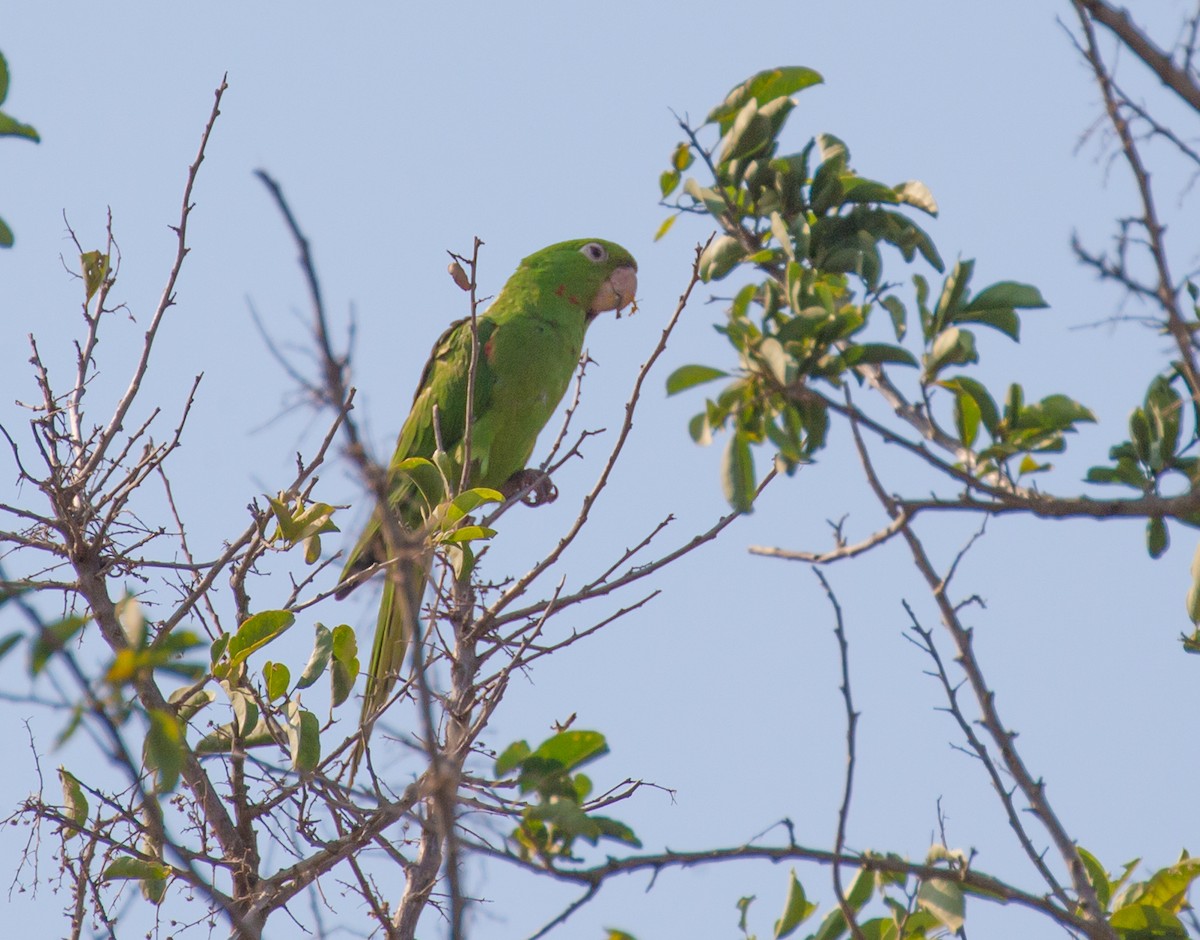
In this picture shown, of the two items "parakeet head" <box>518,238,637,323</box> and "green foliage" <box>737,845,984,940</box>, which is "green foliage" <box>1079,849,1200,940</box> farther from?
"parakeet head" <box>518,238,637,323</box>

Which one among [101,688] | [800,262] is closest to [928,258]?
[800,262]

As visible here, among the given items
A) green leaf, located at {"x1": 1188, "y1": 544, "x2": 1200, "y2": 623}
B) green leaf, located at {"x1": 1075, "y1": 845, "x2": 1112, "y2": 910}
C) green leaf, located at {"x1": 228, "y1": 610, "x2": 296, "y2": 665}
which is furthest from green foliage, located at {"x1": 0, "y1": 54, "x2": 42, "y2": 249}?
green leaf, located at {"x1": 1075, "y1": 845, "x2": 1112, "y2": 910}

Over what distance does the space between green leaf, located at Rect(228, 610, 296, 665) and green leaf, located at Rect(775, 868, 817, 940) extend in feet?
4.34

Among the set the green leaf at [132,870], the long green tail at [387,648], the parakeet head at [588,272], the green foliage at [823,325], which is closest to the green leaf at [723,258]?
the green foliage at [823,325]

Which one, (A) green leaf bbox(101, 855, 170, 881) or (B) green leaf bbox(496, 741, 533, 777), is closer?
(B) green leaf bbox(496, 741, 533, 777)

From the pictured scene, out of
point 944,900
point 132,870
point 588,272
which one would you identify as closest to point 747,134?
point 944,900

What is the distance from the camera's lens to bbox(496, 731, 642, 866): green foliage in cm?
188

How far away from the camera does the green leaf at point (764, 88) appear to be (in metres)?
2.17

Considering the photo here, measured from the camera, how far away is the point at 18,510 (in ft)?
11.3

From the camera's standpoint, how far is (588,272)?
586 centimetres

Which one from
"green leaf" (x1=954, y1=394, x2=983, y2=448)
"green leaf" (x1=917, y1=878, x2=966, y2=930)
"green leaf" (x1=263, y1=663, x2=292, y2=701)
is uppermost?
"green leaf" (x1=263, y1=663, x2=292, y2=701)

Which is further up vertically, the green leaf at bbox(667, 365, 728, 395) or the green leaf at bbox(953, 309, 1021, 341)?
the green leaf at bbox(667, 365, 728, 395)

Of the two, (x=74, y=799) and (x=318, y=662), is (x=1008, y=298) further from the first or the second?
(x=74, y=799)

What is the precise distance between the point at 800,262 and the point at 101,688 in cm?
127
